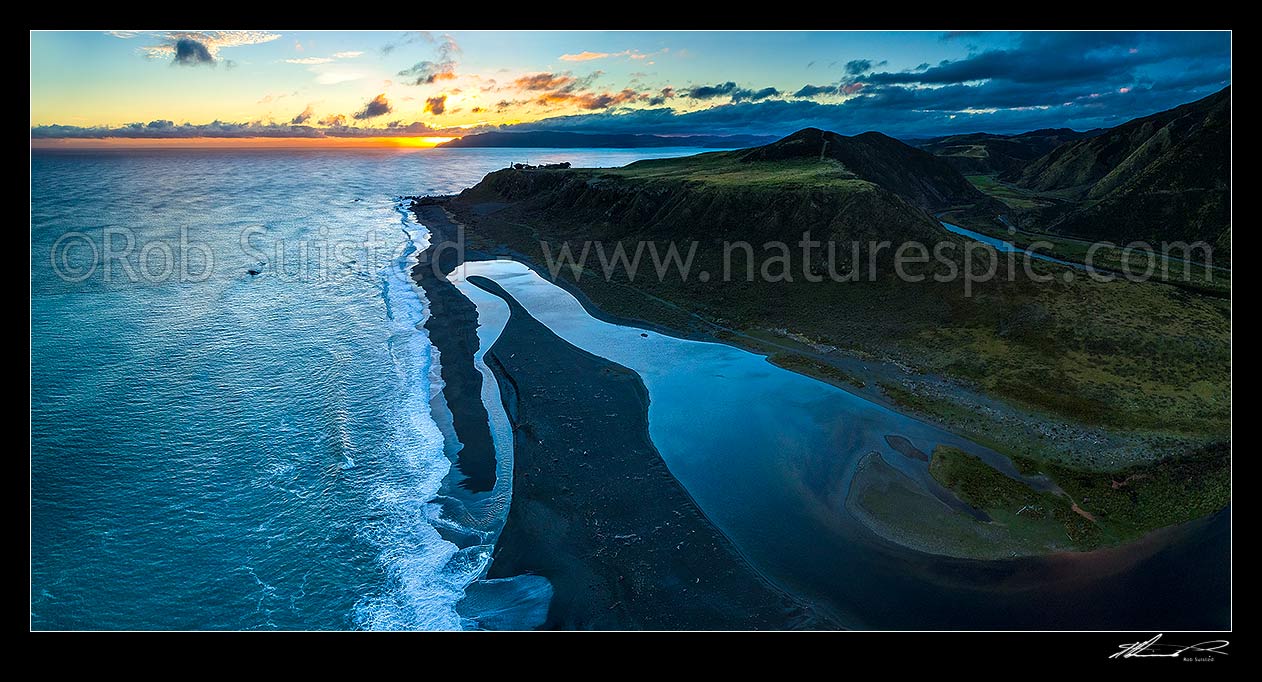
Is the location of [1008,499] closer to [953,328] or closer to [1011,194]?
[953,328]

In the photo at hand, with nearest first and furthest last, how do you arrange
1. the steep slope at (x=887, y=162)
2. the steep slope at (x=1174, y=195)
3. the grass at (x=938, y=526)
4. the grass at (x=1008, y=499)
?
1. the grass at (x=938, y=526)
2. the grass at (x=1008, y=499)
3. the steep slope at (x=1174, y=195)
4. the steep slope at (x=887, y=162)

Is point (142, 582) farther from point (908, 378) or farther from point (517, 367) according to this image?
point (908, 378)

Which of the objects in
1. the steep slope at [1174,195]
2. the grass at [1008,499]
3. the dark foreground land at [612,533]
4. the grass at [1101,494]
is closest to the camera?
the dark foreground land at [612,533]

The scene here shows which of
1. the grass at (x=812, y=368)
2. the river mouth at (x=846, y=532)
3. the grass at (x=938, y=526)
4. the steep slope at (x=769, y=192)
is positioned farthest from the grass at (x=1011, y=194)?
the grass at (x=938, y=526)

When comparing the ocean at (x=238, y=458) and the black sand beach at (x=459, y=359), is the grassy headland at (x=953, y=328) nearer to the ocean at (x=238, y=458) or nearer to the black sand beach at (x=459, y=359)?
the black sand beach at (x=459, y=359)

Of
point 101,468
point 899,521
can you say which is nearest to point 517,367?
point 101,468
